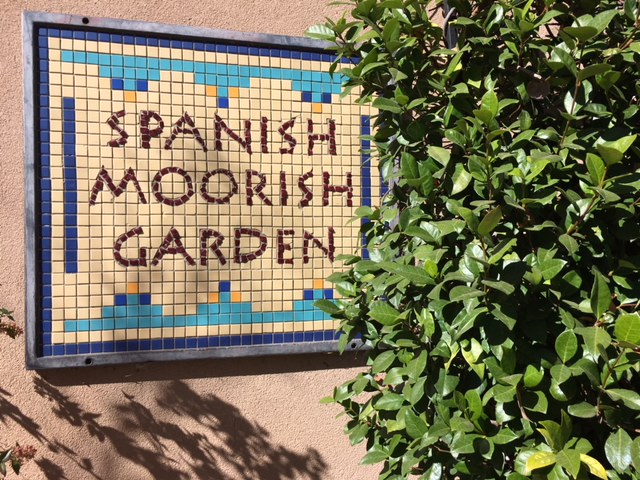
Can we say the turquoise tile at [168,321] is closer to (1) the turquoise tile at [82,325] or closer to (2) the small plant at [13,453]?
(1) the turquoise tile at [82,325]

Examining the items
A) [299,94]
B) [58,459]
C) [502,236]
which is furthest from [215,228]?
[502,236]

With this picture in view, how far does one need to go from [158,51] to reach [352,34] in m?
1.18

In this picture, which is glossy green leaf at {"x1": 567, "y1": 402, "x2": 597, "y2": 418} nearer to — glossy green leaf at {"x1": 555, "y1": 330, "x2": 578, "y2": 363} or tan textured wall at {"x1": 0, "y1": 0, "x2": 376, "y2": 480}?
glossy green leaf at {"x1": 555, "y1": 330, "x2": 578, "y2": 363}

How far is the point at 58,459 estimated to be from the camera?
2564 millimetres

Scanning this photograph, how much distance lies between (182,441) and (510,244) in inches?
76.6

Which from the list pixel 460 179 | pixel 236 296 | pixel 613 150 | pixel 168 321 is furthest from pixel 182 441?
pixel 613 150

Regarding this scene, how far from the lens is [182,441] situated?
2.73 m

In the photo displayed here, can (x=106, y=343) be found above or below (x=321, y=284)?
below

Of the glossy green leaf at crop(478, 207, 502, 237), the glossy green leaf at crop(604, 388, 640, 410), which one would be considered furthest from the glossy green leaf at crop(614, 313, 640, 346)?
the glossy green leaf at crop(478, 207, 502, 237)

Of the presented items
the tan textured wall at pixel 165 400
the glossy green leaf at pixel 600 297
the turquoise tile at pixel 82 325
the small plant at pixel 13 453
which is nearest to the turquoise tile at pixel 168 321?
the tan textured wall at pixel 165 400

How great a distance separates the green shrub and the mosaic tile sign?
103 centimetres

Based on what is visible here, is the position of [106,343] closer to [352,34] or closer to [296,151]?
[296,151]

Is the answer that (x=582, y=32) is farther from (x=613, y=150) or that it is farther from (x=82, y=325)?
(x=82, y=325)

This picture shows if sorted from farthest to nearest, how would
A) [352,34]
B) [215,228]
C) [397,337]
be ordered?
[215,228], [352,34], [397,337]
